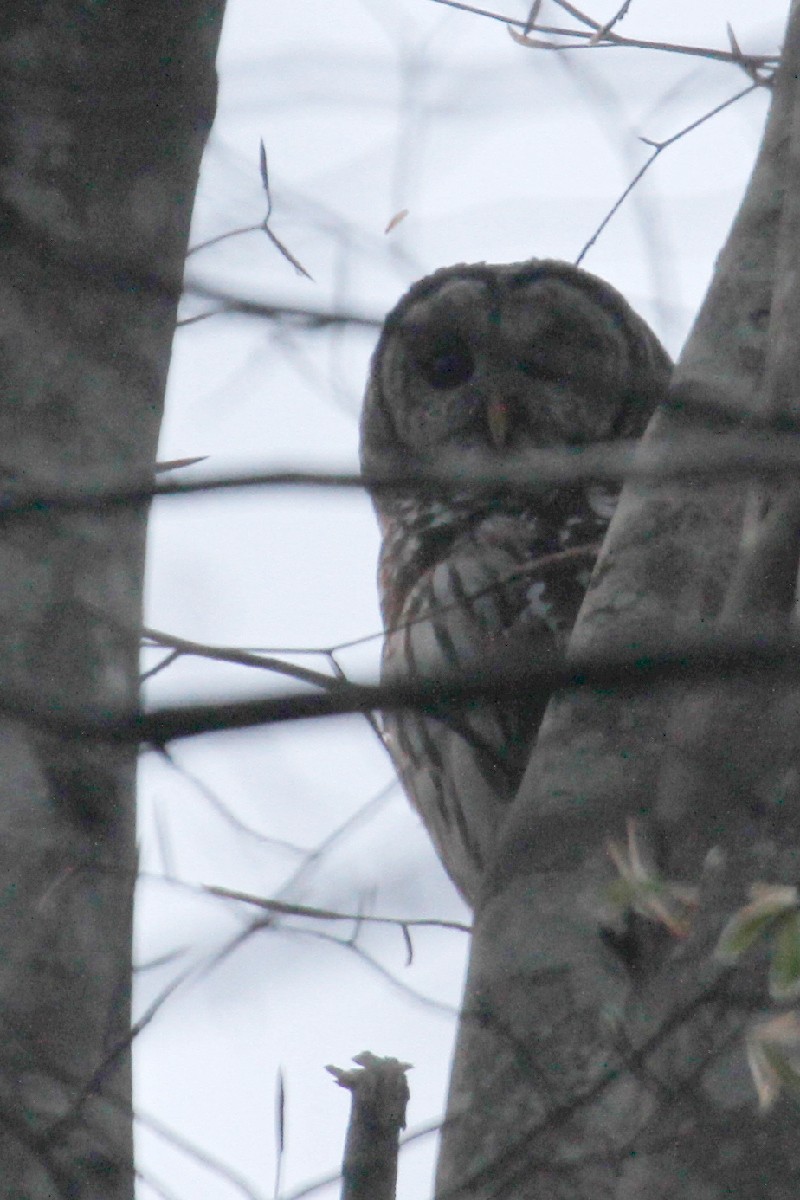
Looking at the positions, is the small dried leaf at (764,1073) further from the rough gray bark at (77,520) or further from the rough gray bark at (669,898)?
the rough gray bark at (77,520)

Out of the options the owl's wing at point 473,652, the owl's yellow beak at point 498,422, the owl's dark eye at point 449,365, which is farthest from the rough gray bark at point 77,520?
the owl's dark eye at point 449,365

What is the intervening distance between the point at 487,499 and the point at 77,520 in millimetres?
1936

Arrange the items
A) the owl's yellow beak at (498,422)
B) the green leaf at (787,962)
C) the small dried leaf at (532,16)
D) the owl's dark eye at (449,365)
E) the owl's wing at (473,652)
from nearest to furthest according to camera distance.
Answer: the green leaf at (787,962), the small dried leaf at (532,16), the owl's wing at (473,652), the owl's yellow beak at (498,422), the owl's dark eye at (449,365)

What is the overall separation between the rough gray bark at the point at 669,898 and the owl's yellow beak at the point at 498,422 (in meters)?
2.30

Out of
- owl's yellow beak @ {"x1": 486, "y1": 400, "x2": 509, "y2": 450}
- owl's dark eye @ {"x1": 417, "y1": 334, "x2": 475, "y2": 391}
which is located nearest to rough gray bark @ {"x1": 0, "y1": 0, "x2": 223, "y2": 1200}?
owl's yellow beak @ {"x1": 486, "y1": 400, "x2": 509, "y2": 450}

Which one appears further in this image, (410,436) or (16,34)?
(410,436)

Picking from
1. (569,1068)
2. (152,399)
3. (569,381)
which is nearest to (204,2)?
(152,399)

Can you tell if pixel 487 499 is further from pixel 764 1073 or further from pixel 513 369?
pixel 764 1073

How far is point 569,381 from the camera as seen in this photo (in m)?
5.25

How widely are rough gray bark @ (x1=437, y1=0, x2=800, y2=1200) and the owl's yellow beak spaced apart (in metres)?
2.30

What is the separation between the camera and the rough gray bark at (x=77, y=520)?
2.12m

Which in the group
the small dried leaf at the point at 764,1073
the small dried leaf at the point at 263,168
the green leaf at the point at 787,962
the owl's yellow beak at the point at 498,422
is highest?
the owl's yellow beak at the point at 498,422

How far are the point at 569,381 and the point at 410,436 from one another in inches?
20.2

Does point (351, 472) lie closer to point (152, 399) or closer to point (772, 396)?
point (772, 396)
